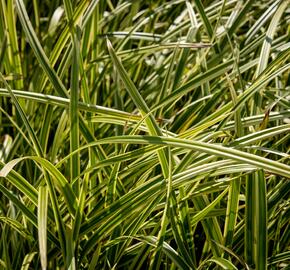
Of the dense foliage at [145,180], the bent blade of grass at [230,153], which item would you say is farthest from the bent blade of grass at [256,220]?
the bent blade of grass at [230,153]

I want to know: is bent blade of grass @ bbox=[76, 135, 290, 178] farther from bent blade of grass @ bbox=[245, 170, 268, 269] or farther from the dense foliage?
bent blade of grass @ bbox=[245, 170, 268, 269]

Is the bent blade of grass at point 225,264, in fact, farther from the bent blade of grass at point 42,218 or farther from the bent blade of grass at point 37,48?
the bent blade of grass at point 37,48

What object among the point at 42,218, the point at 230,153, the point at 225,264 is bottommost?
the point at 225,264

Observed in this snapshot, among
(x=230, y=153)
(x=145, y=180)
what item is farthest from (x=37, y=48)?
(x=230, y=153)

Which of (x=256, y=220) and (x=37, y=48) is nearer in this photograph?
(x=256, y=220)

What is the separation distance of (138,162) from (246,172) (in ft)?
0.80

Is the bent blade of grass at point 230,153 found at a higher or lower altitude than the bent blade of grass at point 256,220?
higher

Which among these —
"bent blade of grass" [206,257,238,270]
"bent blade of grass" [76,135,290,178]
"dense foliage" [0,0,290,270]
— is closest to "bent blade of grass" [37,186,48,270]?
"dense foliage" [0,0,290,270]

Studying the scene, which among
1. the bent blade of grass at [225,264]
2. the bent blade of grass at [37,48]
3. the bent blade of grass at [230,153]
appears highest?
the bent blade of grass at [37,48]

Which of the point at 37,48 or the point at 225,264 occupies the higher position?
the point at 37,48

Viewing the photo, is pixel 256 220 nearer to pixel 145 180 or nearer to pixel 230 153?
pixel 230 153

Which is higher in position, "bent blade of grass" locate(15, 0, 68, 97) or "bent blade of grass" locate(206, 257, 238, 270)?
"bent blade of grass" locate(15, 0, 68, 97)

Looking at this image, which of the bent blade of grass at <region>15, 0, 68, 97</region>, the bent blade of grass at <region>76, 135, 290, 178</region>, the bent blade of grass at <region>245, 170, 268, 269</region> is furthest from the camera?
the bent blade of grass at <region>15, 0, 68, 97</region>

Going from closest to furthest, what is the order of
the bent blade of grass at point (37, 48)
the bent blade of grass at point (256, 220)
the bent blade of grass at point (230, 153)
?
the bent blade of grass at point (230, 153), the bent blade of grass at point (256, 220), the bent blade of grass at point (37, 48)
